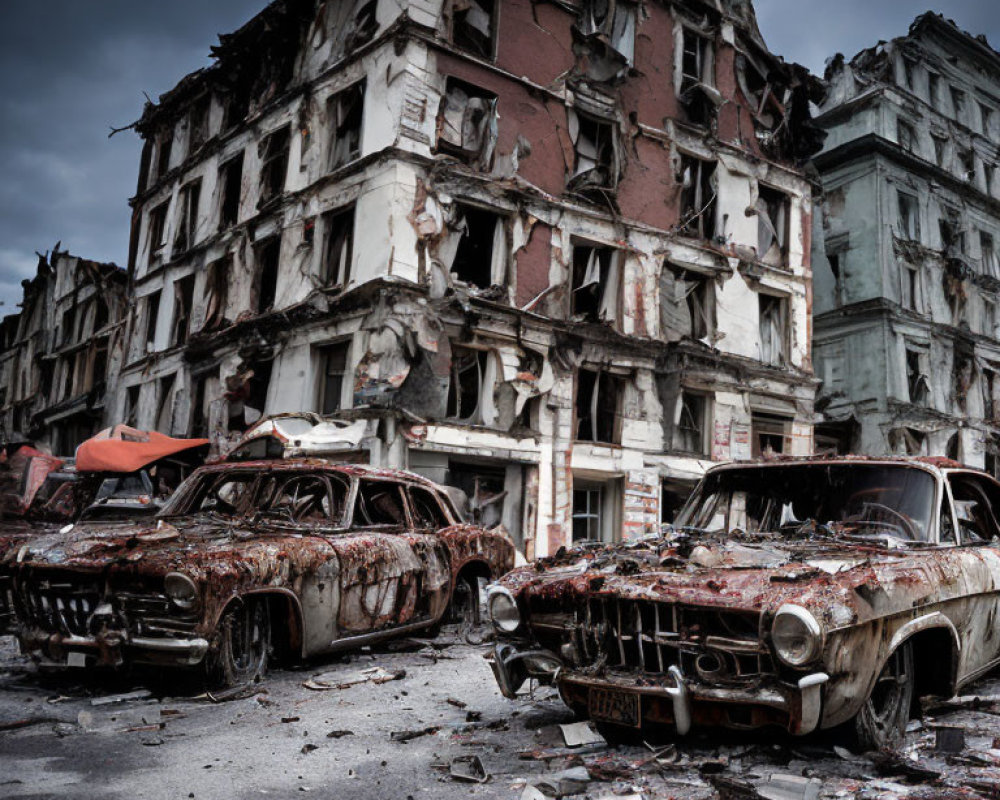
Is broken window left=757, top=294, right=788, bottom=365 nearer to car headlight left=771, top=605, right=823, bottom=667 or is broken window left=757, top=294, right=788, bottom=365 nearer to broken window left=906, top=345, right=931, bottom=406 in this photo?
broken window left=906, top=345, right=931, bottom=406

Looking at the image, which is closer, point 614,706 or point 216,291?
point 614,706

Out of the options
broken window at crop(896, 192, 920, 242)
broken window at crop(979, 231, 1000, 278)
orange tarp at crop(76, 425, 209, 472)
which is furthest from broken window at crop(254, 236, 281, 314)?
broken window at crop(979, 231, 1000, 278)

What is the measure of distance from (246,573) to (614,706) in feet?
9.85

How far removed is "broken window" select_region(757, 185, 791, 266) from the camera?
22744mm

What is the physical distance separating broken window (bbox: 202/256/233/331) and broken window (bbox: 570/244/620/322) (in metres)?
8.74

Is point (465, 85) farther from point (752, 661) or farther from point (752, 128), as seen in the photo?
point (752, 661)

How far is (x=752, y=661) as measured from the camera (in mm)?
3953

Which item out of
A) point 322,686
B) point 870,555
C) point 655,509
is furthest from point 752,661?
point 655,509

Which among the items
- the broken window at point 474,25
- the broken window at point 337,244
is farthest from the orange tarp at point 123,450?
the broken window at point 474,25

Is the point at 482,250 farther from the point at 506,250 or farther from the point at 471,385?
the point at 471,385

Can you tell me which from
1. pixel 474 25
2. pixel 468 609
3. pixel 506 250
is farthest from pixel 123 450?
pixel 474 25

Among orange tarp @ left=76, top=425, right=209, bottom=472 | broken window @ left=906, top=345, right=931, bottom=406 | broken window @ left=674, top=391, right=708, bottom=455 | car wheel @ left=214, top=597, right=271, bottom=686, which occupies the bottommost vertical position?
car wheel @ left=214, top=597, right=271, bottom=686

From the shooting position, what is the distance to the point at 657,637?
4188 millimetres

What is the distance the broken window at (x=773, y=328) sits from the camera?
22.4 metres
